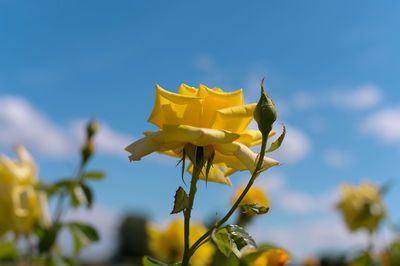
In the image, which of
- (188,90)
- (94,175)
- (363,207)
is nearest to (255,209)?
(188,90)

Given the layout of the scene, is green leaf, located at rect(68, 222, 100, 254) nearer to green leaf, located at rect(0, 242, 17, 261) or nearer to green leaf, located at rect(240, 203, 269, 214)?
green leaf, located at rect(0, 242, 17, 261)

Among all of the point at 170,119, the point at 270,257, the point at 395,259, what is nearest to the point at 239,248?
the point at 270,257

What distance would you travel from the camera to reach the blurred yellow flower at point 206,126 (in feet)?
2.46

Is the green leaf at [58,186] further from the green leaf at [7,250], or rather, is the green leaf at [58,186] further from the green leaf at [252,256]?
the green leaf at [252,256]

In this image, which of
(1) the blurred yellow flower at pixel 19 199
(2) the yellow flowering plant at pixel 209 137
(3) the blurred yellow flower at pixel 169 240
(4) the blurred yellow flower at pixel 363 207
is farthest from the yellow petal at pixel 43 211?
(4) the blurred yellow flower at pixel 363 207

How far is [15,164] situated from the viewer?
2.06m

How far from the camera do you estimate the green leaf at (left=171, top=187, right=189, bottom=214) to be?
723mm

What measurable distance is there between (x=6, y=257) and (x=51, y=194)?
1.47 feet

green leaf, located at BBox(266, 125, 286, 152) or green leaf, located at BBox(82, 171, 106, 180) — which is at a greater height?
green leaf, located at BBox(82, 171, 106, 180)

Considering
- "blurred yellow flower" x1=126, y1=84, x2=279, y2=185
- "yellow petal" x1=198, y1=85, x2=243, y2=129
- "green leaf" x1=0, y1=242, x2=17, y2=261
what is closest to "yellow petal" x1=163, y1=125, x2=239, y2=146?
"blurred yellow flower" x1=126, y1=84, x2=279, y2=185

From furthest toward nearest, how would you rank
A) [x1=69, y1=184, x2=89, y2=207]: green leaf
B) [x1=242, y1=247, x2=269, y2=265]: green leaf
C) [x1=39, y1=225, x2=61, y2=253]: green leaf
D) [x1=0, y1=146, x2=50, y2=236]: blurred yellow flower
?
1. [x1=69, y1=184, x2=89, y2=207]: green leaf
2. [x1=0, y1=146, x2=50, y2=236]: blurred yellow flower
3. [x1=39, y1=225, x2=61, y2=253]: green leaf
4. [x1=242, y1=247, x2=269, y2=265]: green leaf

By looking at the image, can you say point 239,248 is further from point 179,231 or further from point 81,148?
point 179,231

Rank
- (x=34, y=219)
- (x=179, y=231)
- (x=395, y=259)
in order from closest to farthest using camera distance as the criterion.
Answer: (x=34, y=219) < (x=179, y=231) < (x=395, y=259)

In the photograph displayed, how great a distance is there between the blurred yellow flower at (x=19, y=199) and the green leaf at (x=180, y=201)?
1.47 m
